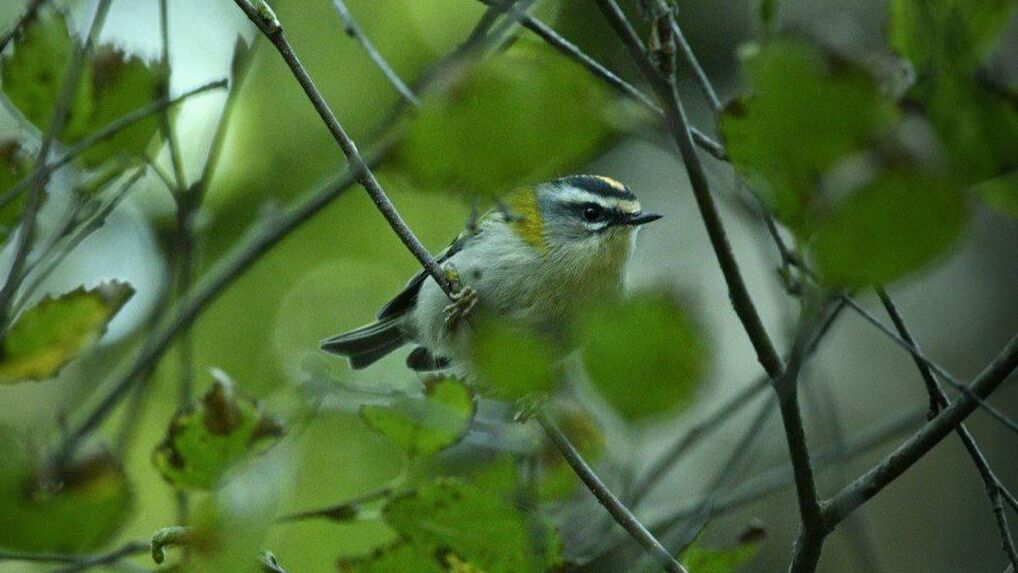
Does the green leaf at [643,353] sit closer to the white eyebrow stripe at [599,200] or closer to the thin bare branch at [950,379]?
the thin bare branch at [950,379]

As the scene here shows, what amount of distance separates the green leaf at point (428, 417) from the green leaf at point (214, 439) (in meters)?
0.16

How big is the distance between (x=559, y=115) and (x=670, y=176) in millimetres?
6140

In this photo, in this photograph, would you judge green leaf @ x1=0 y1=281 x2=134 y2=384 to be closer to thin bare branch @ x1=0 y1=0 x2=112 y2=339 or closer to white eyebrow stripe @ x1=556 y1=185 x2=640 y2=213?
thin bare branch @ x1=0 y1=0 x2=112 y2=339

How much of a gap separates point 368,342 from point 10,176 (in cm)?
208

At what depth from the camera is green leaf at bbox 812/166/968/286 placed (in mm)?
769

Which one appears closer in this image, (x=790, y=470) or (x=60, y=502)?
(x=60, y=502)

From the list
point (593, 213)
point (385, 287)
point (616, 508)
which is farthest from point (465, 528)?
point (385, 287)

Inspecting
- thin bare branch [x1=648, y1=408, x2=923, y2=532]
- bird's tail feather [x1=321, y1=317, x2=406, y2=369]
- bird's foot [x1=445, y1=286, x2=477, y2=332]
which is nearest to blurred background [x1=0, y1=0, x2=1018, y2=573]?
bird's tail feather [x1=321, y1=317, x2=406, y2=369]

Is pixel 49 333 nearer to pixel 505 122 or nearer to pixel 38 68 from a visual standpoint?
pixel 38 68

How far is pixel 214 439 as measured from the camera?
151cm

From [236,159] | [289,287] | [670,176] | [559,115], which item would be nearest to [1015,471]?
[670,176]

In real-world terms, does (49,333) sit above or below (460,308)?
above

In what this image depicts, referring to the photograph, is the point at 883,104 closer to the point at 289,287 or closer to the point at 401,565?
the point at 401,565

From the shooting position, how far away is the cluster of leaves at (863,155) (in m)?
0.78
